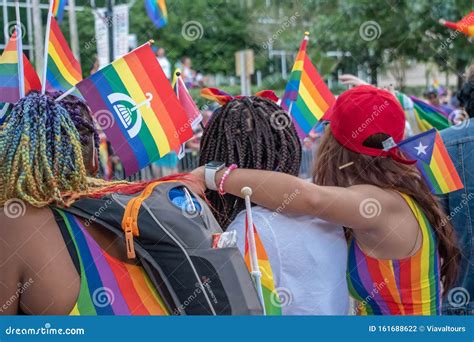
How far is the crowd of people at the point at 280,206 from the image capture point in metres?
1.92

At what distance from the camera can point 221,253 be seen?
1.94m

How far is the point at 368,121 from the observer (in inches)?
101

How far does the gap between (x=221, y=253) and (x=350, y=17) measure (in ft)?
50.7

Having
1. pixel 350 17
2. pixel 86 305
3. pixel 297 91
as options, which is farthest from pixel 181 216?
pixel 350 17

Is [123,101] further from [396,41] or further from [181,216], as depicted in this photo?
[396,41]

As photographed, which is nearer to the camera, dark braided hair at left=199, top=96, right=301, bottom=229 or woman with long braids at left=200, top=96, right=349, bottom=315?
woman with long braids at left=200, top=96, right=349, bottom=315

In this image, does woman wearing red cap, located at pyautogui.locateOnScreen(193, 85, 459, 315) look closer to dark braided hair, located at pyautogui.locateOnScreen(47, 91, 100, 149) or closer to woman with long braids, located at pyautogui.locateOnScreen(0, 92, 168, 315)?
dark braided hair, located at pyautogui.locateOnScreen(47, 91, 100, 149)

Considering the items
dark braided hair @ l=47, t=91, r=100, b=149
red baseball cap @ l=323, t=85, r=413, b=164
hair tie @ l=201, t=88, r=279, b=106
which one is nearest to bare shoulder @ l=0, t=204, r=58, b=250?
dark braided hair @ l=47, t=91, r=100, b=149

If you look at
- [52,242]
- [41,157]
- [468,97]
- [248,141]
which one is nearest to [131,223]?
[52,242]

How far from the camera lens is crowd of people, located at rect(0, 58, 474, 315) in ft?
6.31

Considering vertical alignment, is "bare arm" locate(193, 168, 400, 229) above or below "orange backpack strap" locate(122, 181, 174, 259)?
below

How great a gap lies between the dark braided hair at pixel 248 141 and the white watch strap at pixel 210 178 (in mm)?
94

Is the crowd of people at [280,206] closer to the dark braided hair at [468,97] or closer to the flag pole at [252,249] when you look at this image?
the flag pole at [252,249]

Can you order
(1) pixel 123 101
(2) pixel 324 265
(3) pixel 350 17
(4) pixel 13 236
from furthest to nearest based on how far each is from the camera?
1. (3) pixel 350 17
2. (1) pixel 123 101
3. (2) pixel 324 265
4. (4) pixel 13 236
